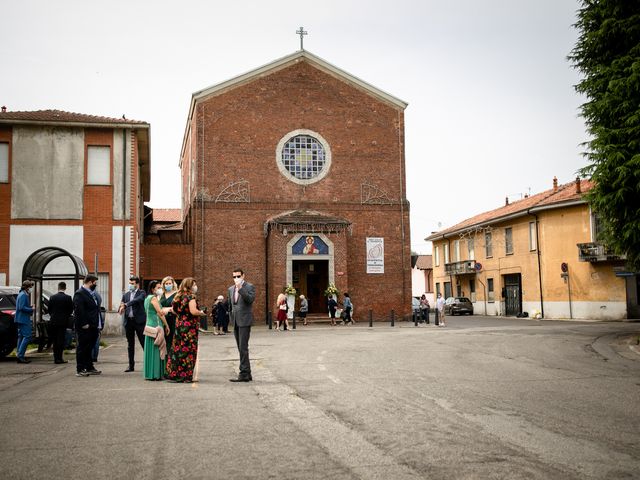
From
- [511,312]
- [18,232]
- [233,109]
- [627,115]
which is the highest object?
[233,109]

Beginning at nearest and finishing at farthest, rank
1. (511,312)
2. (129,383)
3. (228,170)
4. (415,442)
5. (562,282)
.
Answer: (415,442), (129,383), (228,170), (562,282), (511,312)

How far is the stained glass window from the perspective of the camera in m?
Answer: 35.3

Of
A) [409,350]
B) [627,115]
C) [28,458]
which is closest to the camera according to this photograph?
[28,458]

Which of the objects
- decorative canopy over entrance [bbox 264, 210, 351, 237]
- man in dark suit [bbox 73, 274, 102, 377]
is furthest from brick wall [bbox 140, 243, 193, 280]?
man in dark suit [bbox 73, 274, 102, 377]

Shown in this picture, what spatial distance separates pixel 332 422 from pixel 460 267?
154ft

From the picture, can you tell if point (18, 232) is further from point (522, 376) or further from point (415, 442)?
point (415, 442)

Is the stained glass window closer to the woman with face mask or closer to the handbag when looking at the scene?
the woman with face mask

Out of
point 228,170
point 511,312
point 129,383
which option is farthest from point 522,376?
point 511,312

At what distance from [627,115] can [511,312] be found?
90.7ft

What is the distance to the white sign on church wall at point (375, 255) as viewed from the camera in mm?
35531

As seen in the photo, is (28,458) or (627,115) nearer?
(28,458)

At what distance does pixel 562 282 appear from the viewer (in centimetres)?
3912

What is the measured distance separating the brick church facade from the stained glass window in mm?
53

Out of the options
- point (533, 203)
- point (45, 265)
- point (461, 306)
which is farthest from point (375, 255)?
point (45, 265)
